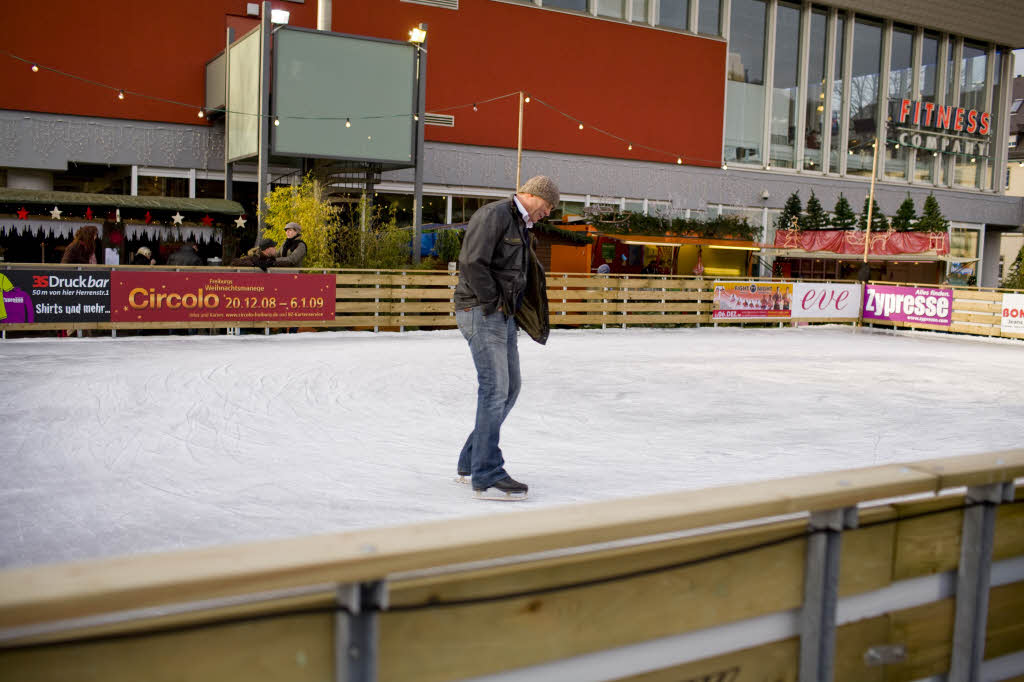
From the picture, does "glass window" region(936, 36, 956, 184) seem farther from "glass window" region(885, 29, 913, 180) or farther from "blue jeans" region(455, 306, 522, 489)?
"blue jeans" region(455, 306, 522, 489)

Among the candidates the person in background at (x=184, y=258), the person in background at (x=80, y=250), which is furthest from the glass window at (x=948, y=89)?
the person in background at (x=80, y=250)

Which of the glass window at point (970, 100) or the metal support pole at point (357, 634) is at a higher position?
the glass window at point (970, 100)

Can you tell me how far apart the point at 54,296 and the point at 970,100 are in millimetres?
35987

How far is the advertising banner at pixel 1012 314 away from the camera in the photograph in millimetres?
18737

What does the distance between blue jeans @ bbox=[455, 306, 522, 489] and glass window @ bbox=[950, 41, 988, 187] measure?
37.1m

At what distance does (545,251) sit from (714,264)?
734 centimetres

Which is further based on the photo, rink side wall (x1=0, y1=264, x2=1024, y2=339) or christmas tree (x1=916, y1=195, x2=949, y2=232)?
christmas tree (x1=916, y1=195, x2=949, y2=232)

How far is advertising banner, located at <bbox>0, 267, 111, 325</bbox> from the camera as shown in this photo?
13.3 m

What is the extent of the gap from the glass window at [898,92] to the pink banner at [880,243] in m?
7.08

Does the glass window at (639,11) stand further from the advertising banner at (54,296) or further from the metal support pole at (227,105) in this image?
the advertising banner at (54,296)

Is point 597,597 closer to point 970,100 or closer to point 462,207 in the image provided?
point 462,207

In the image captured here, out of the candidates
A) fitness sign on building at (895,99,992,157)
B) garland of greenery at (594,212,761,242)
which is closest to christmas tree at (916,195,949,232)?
fitness sign on building at (895,99,992,157)

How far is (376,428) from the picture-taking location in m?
7.54

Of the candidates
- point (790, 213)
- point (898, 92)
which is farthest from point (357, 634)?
point (898, 92)
